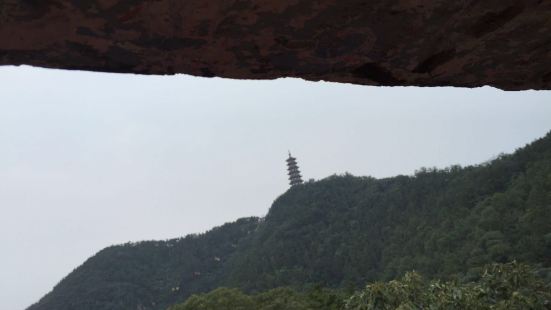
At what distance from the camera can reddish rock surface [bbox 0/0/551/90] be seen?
1.35m

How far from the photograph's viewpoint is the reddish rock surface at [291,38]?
135 centimetres

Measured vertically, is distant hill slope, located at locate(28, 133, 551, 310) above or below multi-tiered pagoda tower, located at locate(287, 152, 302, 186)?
below

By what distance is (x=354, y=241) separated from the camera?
35125 mm

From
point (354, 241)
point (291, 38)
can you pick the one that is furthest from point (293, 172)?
point (291, 38)

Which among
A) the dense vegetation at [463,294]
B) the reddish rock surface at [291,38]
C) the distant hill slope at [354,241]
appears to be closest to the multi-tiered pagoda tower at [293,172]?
the distant hill slope at [354,241]

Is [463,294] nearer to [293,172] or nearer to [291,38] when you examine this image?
[291,38]

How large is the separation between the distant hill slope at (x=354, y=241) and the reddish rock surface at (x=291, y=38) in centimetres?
1618

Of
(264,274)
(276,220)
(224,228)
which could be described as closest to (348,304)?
(264,274)

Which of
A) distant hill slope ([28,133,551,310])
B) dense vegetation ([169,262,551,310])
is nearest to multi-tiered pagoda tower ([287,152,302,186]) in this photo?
distant hill slope ([28,133,551,310])

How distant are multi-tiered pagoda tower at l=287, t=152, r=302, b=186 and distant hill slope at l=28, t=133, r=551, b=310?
6.39 metres

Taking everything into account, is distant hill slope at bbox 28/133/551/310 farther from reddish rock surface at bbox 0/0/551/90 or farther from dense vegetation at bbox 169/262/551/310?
reddish rock surface at bbox 0/0/551/90

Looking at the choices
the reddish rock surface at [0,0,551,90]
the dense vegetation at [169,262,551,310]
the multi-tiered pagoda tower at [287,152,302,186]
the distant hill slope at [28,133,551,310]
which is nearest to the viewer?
the reddish rock surface at [0,0,551,90]

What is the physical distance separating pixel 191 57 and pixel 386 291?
10.6 metres

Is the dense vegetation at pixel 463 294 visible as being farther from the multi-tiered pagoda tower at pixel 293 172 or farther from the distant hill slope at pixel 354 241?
the multi-tiered pagoda tower at pixel 293 172
